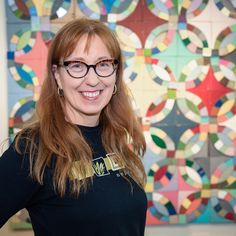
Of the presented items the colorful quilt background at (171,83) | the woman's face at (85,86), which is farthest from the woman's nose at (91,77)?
the colorful quilt background at (171,83)

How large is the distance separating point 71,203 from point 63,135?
0.19m

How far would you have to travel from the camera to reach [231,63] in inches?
65.3

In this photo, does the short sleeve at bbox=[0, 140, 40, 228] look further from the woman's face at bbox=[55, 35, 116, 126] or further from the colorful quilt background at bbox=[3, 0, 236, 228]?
the colorful quilt background at bbox=[3, 0, 236, 228]

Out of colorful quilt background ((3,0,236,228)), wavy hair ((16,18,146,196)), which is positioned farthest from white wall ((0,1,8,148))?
wavy hair ((16,18,146,196))

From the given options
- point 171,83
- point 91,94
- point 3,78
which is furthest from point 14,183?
point 171,83

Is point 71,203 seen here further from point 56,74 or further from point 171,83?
point 171,83

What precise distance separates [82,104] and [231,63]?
3.31ft

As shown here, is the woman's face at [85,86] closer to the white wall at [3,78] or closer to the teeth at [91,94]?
the teeth at [91,94]

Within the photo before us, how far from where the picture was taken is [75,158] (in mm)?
903

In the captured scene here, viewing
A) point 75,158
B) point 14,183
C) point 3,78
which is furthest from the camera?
point 3,78

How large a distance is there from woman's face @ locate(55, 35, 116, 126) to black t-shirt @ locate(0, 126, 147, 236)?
0.49ft

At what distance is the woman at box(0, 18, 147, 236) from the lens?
32.3 inches

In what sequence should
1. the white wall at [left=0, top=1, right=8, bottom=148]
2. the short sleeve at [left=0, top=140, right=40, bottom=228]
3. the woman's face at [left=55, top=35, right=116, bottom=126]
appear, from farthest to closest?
the white wall at [left=0, top=1, right=8, bottom=148]
the woman's face at [left=55, top=35, right=116, bottom=126]
the short sleeve at [left=0, top=140, right=40, bottom=228]

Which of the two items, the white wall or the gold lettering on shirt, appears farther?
the white wall
